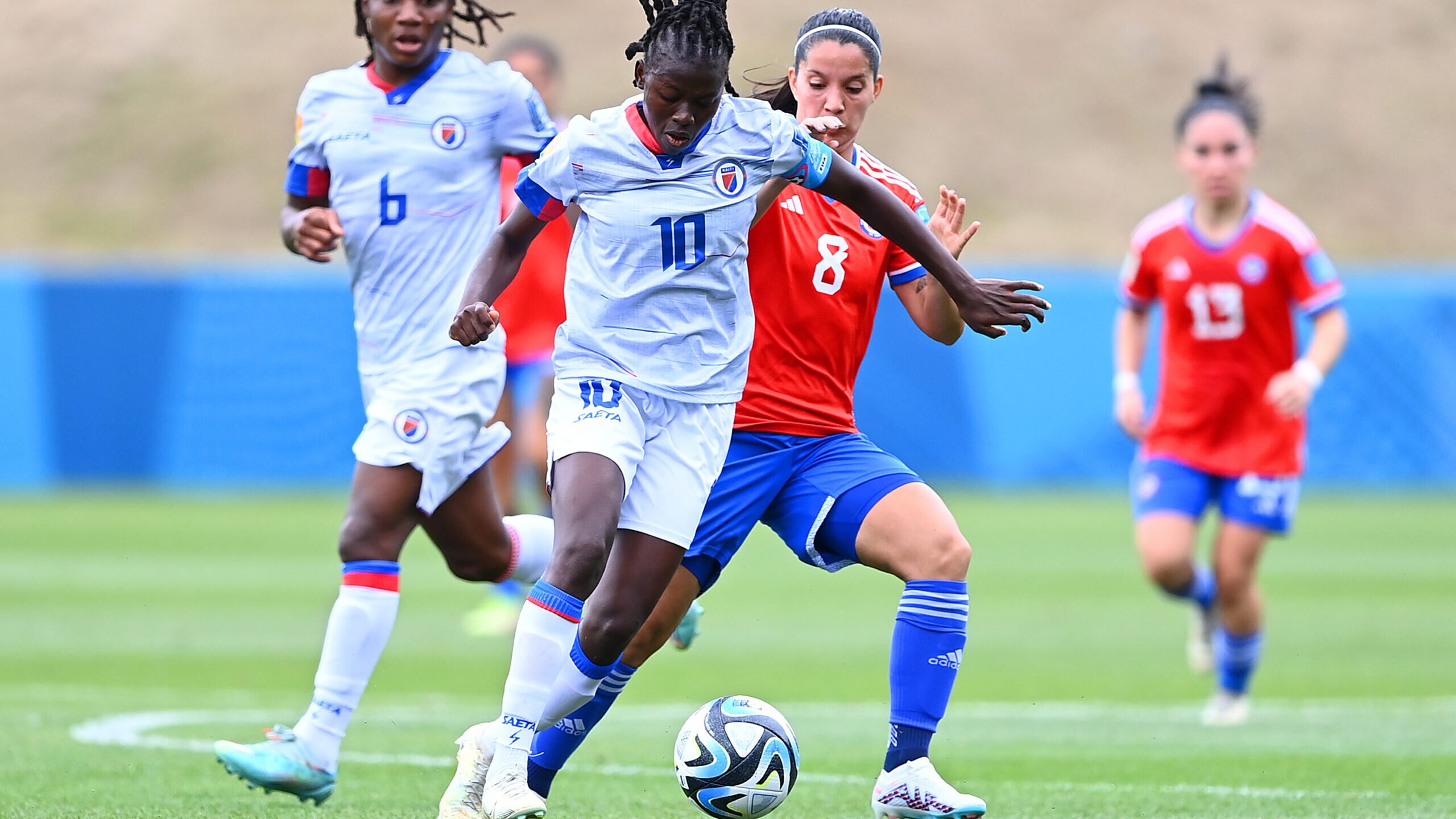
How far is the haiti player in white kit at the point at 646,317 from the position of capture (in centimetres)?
489

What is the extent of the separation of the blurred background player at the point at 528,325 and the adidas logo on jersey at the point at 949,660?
4.84 meters

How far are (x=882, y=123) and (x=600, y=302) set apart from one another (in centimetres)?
3510

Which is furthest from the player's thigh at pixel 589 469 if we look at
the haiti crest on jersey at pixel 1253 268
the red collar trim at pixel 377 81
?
the haiti crest on jersey at pixel 1253 268

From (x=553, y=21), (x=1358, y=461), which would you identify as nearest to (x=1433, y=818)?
(x=1358, y=461)

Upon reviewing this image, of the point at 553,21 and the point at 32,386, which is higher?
the point at 553,21

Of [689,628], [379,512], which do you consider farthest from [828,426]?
[379,512]

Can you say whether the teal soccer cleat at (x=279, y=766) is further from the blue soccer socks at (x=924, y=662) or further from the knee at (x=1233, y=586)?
the knee at (x=1233, y=586)

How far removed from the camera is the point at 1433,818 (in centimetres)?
525

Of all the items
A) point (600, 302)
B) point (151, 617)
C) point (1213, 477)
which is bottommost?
point (151, 617)

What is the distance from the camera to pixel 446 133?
6086mm

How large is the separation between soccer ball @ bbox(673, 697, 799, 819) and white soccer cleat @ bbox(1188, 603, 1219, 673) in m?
4.30

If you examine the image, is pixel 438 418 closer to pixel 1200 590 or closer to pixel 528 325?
pixel 1200 590

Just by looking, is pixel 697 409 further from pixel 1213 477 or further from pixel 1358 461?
pixel 1358 461

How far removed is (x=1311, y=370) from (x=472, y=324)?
454 cm
